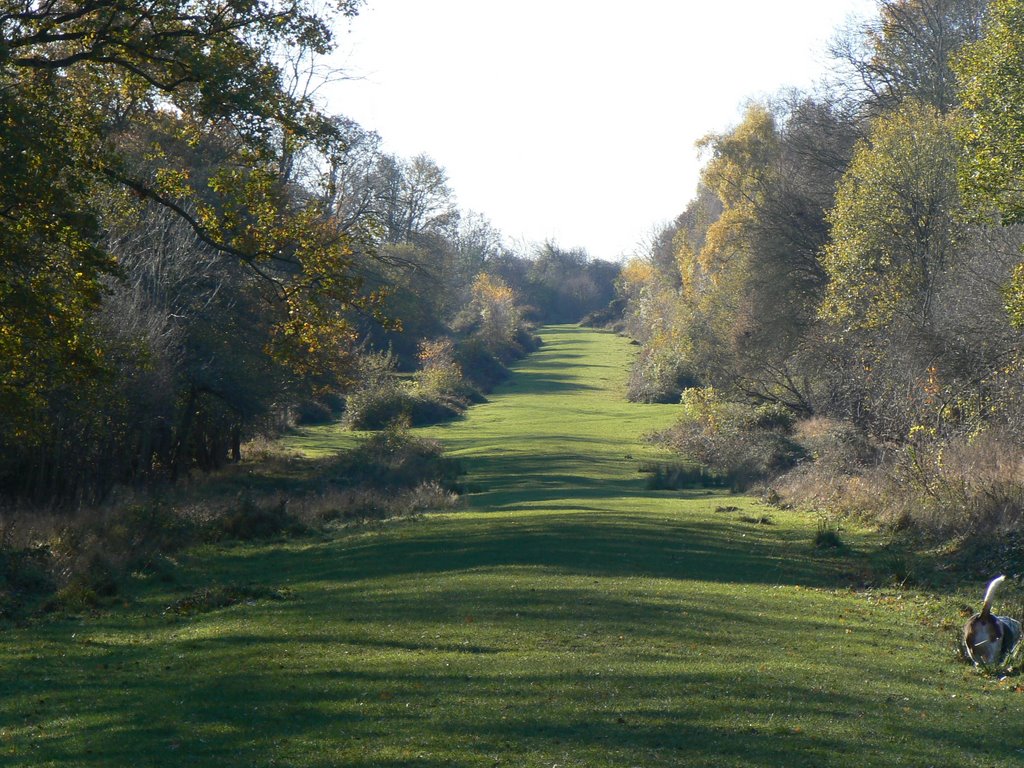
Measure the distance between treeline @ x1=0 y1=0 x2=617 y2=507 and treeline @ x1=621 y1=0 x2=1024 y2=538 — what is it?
12620 millimetres

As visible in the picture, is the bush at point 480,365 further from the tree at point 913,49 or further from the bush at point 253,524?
the bush at point 253,524

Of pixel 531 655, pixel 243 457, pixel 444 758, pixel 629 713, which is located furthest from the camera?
pixel 243 457

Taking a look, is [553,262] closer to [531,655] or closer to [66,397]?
[66,397]

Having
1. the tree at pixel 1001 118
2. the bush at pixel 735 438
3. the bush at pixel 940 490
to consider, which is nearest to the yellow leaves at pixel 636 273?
the bush at pixel 735 438

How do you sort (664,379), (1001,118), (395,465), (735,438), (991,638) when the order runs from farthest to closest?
1. (664,379)
2. (735,438)
3. (395,465)
4. (1001,118)
5. (991,638)

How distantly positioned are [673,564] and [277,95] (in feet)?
36.2

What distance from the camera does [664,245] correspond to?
116125 mm

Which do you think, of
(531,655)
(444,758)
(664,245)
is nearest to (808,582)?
(531,655)

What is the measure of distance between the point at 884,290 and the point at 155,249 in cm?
2382

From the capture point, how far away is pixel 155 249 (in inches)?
1254

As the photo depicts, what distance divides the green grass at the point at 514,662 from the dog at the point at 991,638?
433 mm

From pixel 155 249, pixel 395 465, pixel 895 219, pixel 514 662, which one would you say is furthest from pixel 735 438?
pixel 514 662

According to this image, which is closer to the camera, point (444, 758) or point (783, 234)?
point (444, 758)

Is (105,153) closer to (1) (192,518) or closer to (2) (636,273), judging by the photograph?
(1) (192,518)
